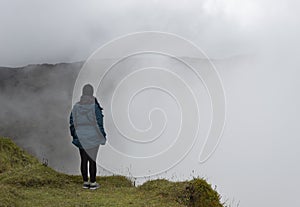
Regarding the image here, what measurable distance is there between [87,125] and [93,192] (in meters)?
2.09

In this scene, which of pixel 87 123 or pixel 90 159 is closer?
pixel 87 123

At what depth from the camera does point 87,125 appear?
1381 cm

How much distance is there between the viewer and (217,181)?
86688 mm

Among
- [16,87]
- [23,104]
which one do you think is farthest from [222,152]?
[16,87]

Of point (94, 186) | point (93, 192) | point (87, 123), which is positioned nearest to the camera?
point (87, 123)

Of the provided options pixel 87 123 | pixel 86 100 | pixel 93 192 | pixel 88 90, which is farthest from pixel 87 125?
pixel 93 192

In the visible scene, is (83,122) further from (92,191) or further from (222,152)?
(222,152)

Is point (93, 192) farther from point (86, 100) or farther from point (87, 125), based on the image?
point (86, 100)

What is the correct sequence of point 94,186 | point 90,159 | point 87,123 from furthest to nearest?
point 94,186
point 90,159
point 87,123

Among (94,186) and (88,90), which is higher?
(88,90)

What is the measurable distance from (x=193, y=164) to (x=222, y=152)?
33.9 meters

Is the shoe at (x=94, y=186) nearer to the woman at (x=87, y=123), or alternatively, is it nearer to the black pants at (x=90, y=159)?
the black pants at (x=90, y=159)

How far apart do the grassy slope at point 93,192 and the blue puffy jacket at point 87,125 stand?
1.57 metres

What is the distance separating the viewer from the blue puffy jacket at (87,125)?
541 inches
